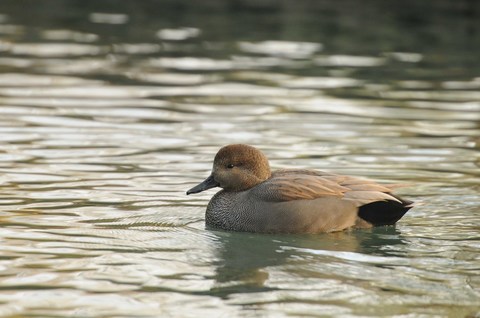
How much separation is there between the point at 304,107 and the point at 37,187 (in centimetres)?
463

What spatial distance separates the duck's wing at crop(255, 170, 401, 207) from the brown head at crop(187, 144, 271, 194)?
0.39 ft

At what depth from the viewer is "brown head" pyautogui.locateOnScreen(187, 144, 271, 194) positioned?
874 centimetres

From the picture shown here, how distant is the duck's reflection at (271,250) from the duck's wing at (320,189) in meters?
0.25

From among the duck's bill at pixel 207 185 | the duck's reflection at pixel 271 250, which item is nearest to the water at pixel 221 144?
the duck's reflection at pixel 271 250

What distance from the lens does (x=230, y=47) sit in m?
18.1

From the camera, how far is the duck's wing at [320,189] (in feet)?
27.9

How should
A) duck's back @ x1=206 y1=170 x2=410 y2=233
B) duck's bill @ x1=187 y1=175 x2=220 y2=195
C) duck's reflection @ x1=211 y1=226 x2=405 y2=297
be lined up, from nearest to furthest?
1. duck's reflection @ x1=211 y1=226 x2=405 y2=297
2. duck's back @ x1=206 y1=170 x2=410 y2=233
3. duck's bill @ x1=187 y1=175 x2=220 y2=195

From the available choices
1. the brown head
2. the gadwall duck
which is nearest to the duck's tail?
the gadwall duck

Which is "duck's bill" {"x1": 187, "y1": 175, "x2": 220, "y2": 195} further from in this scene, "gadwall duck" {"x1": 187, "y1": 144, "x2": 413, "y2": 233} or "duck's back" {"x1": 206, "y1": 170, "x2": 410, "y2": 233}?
"duck's back" {"x1": 206, "y1": 170, "x2": 410, "y2": 233}

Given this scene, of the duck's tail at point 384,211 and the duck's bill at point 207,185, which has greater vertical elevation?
the duck's bill at point 207,185

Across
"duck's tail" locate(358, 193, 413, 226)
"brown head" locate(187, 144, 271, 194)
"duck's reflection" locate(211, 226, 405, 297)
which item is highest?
"brown head" locate(187, 144, 271, 194)

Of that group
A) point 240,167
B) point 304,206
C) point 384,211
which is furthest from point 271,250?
point 384,211

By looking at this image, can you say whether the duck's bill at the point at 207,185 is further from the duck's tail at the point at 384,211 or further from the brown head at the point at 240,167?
the duck's tail at the point at 384,211

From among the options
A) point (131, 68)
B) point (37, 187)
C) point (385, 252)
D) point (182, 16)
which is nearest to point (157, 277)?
point (385, 252)
